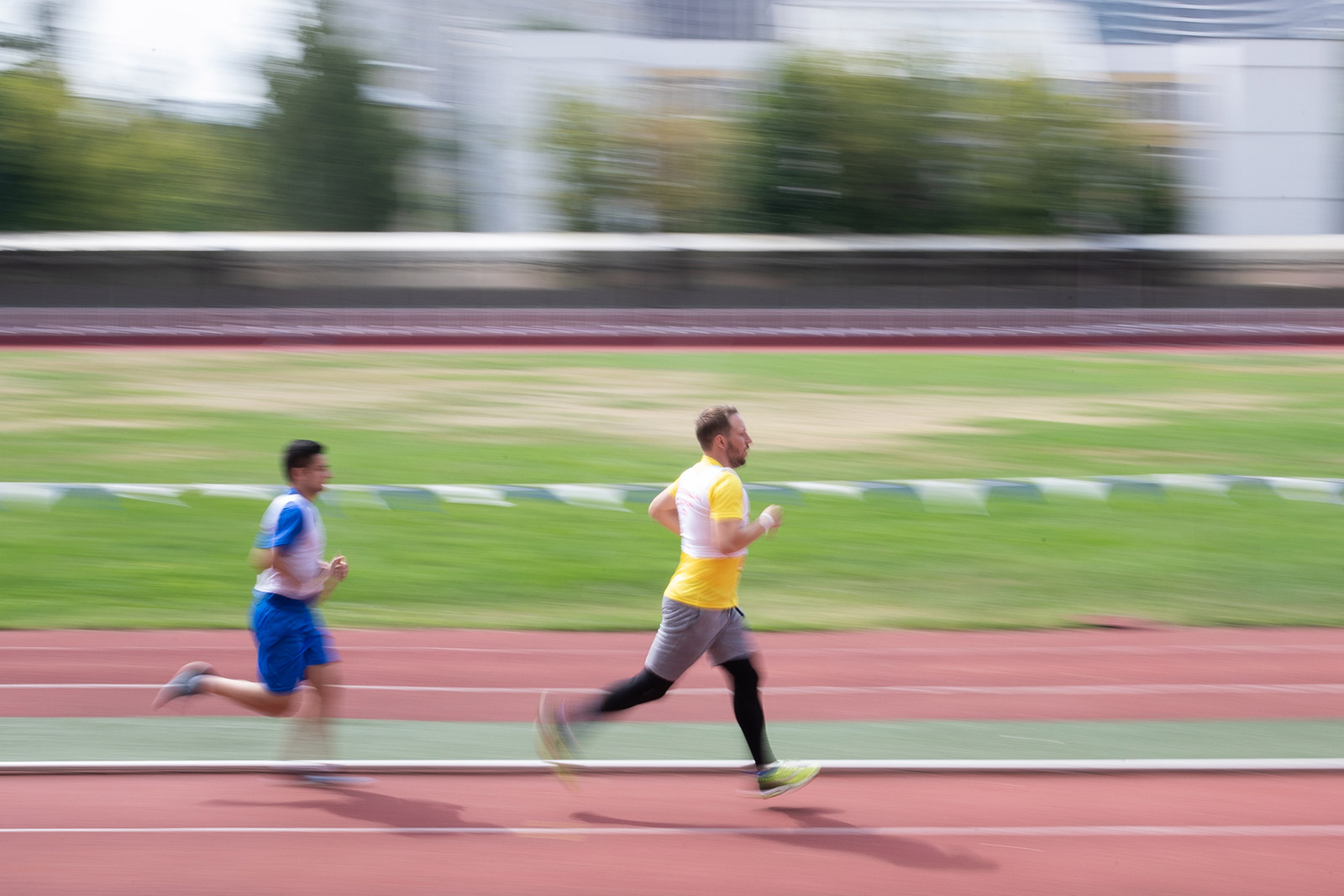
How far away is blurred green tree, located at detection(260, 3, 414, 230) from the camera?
5228 centimetres

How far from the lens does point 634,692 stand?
5.83 m

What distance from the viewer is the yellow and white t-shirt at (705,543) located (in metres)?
5.51

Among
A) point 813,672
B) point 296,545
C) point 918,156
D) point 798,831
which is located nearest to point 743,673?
point 798,831

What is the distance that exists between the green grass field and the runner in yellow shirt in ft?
13.0

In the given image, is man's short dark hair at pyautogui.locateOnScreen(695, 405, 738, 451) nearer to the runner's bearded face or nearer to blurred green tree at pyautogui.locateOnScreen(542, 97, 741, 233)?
the runner's bearded face

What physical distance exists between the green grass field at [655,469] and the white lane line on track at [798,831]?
402 cm

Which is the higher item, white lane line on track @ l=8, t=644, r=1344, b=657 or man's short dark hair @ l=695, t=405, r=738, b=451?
man's short dark hair @ l=695, t=405, r=738, b=451

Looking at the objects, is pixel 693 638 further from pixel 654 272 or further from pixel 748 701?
pixel 654 272

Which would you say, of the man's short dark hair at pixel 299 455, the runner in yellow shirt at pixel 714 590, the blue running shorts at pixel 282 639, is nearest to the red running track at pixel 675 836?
the runner in yellow shirt at pixel 714 590

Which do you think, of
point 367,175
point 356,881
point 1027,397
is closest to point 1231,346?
point 1027,397

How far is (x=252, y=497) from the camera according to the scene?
13.2 meters

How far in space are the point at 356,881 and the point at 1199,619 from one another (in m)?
6.95

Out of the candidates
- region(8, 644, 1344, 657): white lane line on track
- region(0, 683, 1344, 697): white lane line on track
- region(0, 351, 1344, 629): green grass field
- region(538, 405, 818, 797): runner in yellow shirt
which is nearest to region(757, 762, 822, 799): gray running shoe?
region(538, 405, 818, 797): runner in yellow shirt

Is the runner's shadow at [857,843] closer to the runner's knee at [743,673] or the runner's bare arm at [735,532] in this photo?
the runner's knee at [743,673]
